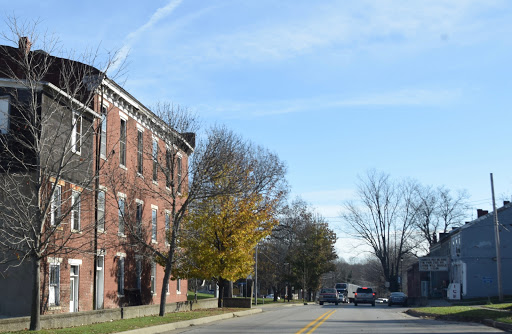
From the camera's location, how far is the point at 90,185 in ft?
74.9

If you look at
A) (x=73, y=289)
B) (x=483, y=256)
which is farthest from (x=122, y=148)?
(x=483, y=256)

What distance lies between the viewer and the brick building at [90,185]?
21625mm

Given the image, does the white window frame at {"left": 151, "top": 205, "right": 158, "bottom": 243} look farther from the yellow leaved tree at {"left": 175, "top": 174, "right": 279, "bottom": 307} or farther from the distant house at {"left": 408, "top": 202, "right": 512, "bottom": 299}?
the distant house at {"left": 408, "top": 202, "right": 512, "bottom": 299}

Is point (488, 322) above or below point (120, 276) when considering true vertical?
below

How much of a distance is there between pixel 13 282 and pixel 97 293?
6120 mm

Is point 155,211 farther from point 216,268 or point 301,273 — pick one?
point 301,273

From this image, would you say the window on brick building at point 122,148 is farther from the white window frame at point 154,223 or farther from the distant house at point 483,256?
the distant house at point 483,256

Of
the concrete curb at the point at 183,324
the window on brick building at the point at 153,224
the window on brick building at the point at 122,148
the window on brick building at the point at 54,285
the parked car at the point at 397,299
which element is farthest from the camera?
the parked car at the point at 397,299

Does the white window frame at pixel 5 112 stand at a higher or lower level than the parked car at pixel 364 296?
higher

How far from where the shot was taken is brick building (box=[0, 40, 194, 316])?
2162cm

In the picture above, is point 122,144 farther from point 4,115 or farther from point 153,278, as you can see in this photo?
point 153,278

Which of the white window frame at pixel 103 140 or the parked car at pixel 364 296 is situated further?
the parked car at pixel 364 296

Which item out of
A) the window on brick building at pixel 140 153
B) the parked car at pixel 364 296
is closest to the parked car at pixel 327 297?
the parked car at pixel 364 296

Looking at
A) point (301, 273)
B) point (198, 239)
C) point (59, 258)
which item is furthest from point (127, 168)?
point (301, 273)
